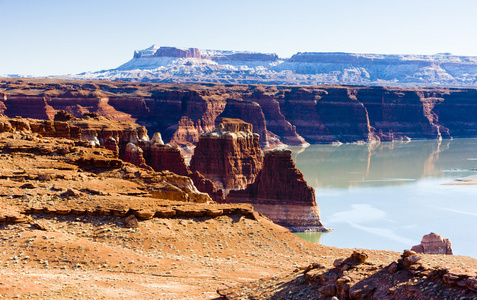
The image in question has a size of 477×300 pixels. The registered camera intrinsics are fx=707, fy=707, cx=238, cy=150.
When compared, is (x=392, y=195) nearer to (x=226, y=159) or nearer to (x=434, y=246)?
(x=226, y=159)

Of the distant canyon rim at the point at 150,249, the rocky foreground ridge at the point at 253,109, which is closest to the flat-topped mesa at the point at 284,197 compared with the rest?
the distant canyon rim at the point at 150,249

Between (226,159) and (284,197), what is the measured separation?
16.7 meters

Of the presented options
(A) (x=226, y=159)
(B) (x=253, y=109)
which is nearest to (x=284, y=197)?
(A) (x=226, y=159)

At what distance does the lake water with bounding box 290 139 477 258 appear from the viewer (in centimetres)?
5700

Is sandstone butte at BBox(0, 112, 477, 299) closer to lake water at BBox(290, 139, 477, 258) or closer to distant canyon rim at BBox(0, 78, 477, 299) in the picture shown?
distant canyon rim at BBox(0, 78, 477, 299)

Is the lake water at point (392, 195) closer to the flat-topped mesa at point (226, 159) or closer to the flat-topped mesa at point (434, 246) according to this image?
the flat-topped mesa at point (226, 159)

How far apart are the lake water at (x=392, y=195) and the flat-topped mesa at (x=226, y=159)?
8748mm

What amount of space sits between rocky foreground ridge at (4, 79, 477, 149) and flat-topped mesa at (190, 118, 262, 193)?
2120 inches

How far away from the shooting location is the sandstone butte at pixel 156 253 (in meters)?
15.6

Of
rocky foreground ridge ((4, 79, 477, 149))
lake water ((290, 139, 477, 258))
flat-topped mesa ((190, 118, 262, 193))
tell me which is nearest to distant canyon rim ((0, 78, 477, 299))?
lake water ((290, 139, 477, 258))

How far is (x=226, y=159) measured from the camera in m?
71.3

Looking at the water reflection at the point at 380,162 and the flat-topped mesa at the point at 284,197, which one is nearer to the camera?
the flat-topped mesa at the point at 284,197

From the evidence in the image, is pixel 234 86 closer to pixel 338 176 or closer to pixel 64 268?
pixel 338 176

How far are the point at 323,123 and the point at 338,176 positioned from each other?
2874 inches
